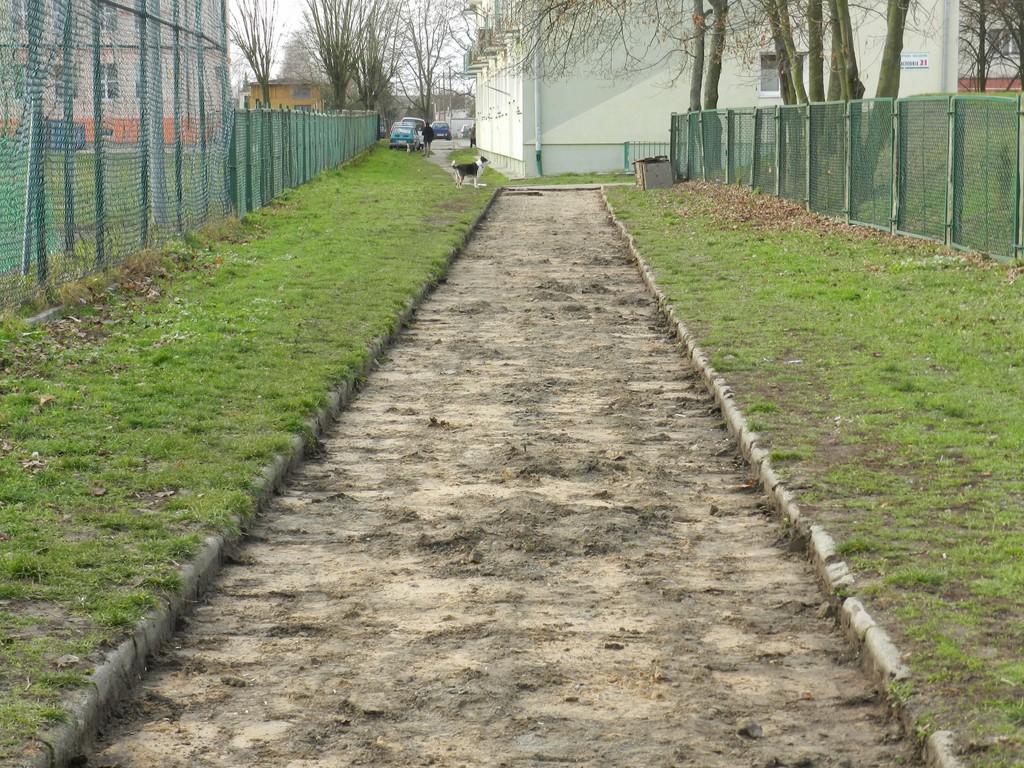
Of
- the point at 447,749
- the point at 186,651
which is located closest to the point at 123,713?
the point at 186,651

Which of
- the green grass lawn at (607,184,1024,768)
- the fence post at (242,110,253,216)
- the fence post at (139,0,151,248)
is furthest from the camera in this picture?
the fence post at (242,110,253,216)

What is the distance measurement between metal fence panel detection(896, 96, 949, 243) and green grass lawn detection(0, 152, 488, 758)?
20.3 ft

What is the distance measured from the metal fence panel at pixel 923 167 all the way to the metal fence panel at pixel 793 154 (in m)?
5.04

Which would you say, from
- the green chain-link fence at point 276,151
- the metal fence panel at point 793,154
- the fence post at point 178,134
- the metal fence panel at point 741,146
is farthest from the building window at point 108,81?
the metal fence panel at point 741,146

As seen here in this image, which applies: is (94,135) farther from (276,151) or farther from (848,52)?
(848,52)

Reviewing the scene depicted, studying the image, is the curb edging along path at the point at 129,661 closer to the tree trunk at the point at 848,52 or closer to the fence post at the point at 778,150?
the tree trunk at the point at 848,52

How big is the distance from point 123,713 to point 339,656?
2.58 feet

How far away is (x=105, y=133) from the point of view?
12930mm

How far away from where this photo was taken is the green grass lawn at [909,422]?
4.24 meters

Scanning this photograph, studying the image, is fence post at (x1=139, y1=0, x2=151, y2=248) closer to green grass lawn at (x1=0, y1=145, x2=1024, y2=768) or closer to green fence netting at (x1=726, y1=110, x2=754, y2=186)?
green grass lawn at (x1=0, y1=145, x2=1024, y2=768)

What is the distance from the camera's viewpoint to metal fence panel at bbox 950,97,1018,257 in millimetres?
13891

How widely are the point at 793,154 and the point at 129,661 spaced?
20.7 m

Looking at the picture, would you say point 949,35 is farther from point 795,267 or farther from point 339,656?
point 339,656

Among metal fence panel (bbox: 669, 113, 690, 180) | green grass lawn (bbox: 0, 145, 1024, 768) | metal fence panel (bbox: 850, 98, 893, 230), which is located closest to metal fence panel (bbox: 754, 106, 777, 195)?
metal fence panel (bbox: 850, 98, 893, 230)
